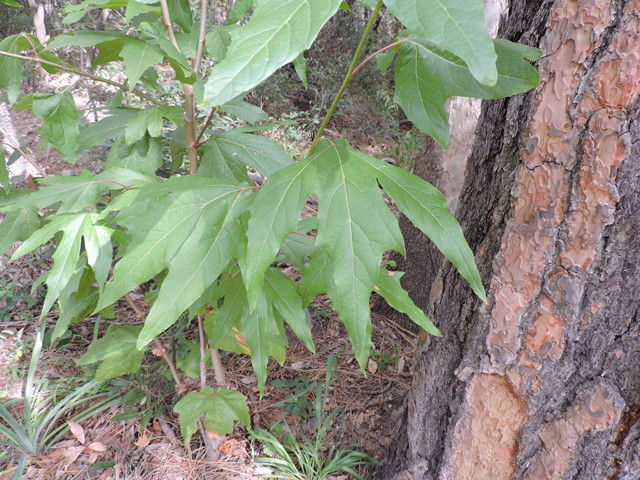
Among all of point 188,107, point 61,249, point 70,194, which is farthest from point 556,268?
point 70,194

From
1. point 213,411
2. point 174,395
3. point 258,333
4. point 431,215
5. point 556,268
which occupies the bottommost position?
point 174,395

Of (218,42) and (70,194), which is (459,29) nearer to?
(218,42)

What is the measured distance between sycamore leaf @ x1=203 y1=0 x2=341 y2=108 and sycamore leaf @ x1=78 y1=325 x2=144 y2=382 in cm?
120

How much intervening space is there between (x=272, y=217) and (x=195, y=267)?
219 millimetres

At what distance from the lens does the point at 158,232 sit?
0.81 metres

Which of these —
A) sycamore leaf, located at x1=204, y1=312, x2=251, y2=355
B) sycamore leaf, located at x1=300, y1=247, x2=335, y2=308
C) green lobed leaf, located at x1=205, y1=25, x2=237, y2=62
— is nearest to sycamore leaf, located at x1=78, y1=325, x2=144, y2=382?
sycamore leaf, located at x1=204, y1=312, x2=251, y2=355

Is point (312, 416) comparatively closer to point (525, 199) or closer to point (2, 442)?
point (2, 442)

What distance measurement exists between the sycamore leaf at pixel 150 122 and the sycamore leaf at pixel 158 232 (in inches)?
14.0

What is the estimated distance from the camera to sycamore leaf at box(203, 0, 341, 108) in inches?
18.1

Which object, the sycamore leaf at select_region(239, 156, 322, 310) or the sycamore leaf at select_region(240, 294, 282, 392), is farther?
the sycamore leaf at select_region(240, 294, 282, 392)

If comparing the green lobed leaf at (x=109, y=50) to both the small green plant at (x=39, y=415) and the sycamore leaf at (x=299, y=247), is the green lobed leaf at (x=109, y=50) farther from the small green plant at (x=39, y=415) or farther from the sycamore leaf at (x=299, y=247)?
the small green plant at (x=39, y=415)

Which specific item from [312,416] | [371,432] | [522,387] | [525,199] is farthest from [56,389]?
[525,199]

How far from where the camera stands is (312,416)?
1.82 meters

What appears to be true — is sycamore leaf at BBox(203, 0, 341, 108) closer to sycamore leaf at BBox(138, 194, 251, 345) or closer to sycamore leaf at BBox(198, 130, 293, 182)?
sycamore leaf at BBox(138, 194, 251, 345)
